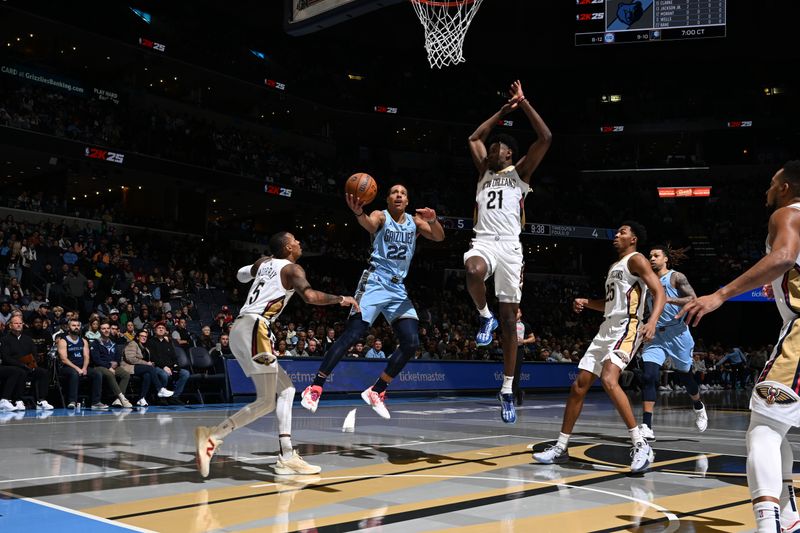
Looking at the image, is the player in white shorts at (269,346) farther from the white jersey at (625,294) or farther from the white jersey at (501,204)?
the white jersey at (625,294)

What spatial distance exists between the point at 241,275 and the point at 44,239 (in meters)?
15.7

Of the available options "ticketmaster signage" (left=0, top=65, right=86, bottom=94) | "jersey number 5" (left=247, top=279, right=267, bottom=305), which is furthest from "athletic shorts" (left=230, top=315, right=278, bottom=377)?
"ticketmaster signage" (left=0, top=65, right=86, bottom=94)

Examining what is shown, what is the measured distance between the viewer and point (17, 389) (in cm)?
1205

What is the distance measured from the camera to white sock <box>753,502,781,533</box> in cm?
355

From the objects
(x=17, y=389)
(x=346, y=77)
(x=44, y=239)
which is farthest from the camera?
(x=346, y=77)

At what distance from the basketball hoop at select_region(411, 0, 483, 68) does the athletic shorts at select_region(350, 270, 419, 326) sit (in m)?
4.97

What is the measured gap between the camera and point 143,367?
13.6m

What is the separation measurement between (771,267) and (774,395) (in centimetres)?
61

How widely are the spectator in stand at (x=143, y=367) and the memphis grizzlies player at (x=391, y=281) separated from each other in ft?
23.2

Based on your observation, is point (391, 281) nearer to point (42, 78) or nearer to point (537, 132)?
point (537, 132)

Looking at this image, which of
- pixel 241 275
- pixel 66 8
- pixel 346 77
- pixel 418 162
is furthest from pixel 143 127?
pixel 241 275

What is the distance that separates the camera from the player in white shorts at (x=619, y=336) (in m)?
6.57

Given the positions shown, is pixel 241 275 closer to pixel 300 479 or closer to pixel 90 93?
pixel 300 479

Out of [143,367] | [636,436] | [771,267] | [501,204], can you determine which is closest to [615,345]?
[636,436]
